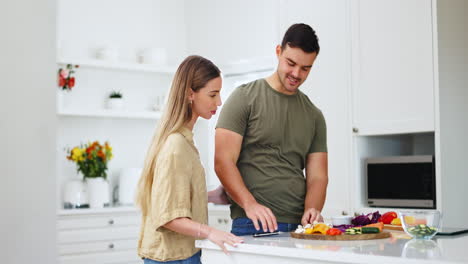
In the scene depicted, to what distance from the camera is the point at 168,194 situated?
5.93 ft

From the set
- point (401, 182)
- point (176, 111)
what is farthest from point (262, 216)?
point (401, 182)

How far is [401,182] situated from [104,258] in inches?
91.9

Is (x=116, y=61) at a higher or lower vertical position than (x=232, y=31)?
lower

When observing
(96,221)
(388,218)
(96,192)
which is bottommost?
(96,221)

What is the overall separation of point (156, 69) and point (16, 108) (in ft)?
11.9

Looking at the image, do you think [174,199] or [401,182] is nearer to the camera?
[174,199]

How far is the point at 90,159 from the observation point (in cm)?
500

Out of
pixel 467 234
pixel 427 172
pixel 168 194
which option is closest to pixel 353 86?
pixel 427 172

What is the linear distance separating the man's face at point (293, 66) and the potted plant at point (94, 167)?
2939 mm

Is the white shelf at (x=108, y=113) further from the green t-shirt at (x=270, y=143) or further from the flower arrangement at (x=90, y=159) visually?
the green t-shirt at (x=270, y=143)

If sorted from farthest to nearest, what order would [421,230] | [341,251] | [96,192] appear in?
[96,192], [421,230], [341,251]

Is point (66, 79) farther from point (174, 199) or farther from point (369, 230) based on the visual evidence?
point (369, 230)

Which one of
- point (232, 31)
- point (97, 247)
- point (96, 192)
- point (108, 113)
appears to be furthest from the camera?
point (232, 31)

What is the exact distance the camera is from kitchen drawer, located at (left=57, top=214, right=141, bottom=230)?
4566 millimetres
